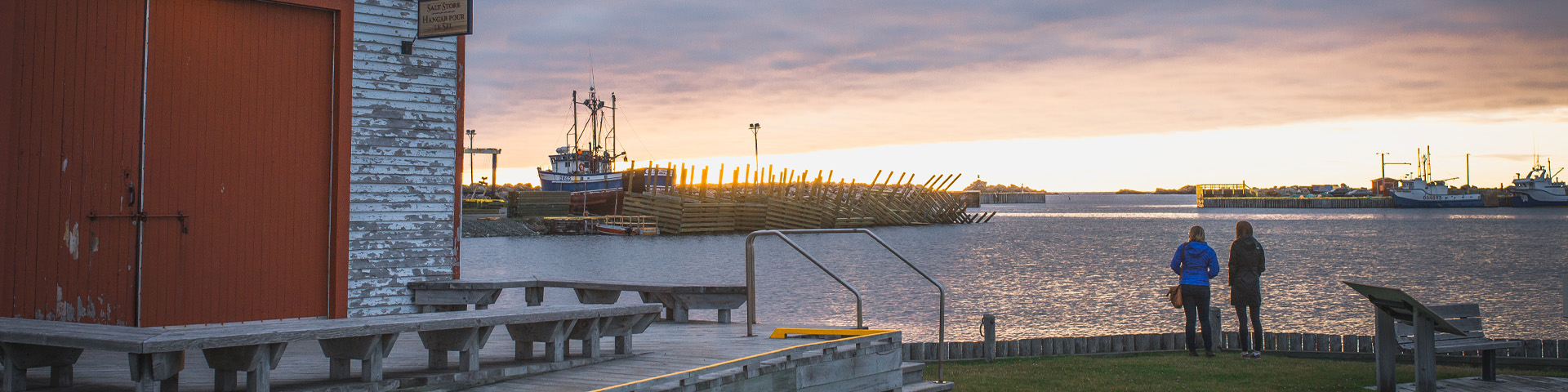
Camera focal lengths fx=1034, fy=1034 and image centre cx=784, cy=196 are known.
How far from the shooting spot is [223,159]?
7.66 metres

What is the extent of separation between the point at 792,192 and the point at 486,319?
66319 mm

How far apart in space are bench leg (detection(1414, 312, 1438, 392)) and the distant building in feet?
24.7

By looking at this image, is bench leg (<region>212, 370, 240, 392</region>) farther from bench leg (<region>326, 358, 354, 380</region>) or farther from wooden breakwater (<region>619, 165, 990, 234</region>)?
wooden breakwater (<region>619, 165, 990, 234</region>)

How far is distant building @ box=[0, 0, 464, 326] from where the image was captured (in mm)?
6934

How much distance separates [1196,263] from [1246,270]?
0.55 meters

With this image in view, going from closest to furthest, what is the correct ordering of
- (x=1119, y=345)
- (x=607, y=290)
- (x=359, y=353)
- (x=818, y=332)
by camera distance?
(x=359, y=353), (x=818, y=332), (x=607, y=290), (x=1119, y=345)

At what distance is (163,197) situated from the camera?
7371mm

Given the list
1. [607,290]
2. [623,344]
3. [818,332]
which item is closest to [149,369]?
[623,344]

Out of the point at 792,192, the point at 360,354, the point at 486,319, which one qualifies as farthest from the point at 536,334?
the point at 792,192

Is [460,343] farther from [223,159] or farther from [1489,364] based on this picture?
[1489,364]

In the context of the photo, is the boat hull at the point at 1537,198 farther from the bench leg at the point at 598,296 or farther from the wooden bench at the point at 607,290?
the bench leg at the point at 598,296

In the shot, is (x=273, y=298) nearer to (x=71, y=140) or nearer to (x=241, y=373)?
(x=71, y=140)

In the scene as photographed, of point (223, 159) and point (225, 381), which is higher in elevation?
point (223, 159)

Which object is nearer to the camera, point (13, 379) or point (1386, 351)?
point (13, 379)
